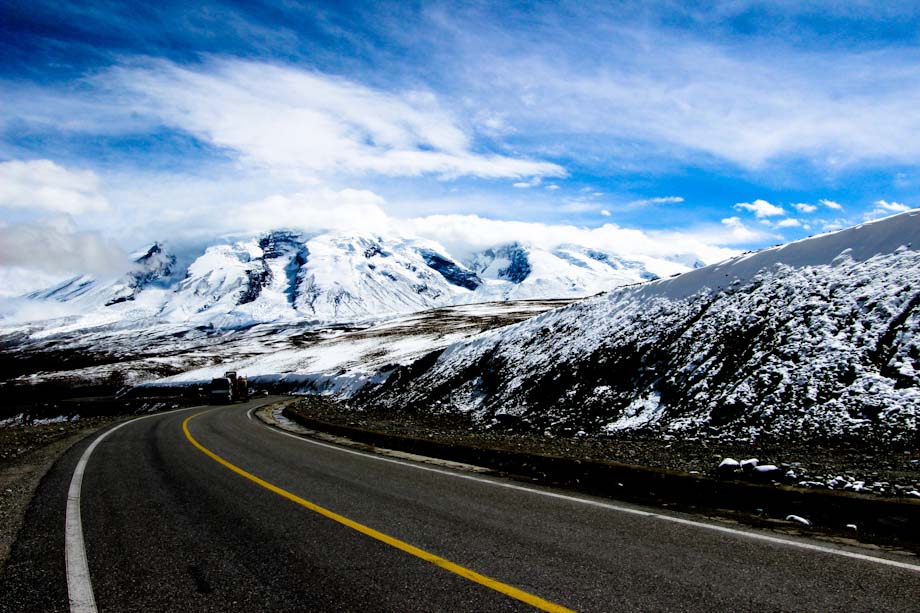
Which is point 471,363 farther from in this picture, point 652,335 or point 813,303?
point 813,303

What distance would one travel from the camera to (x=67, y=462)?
13.8 m

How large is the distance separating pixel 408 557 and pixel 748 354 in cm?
1347

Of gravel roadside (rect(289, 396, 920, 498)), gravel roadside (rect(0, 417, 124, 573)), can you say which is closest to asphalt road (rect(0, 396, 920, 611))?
gravel roadside (rect(0, 417, 124, 573))

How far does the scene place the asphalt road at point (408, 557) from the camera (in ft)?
15.1

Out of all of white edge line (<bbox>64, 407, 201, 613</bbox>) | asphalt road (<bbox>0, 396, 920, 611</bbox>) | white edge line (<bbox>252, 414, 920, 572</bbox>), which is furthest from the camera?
white edge line (<bbox>252, 414, 920, 572</bbox>)

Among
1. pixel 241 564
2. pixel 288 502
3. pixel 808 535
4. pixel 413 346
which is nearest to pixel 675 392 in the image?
pixel 808 535

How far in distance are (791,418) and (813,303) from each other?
533cm

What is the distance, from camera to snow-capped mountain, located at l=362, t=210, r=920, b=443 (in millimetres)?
12234

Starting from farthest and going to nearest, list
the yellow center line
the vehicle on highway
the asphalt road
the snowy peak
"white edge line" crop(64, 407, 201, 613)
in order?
the vehicle on highway
the snowy peak
"white edge line" crop(64, 407, 201, 613)
the asphalt road
the yellow center line

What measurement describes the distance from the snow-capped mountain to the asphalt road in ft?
25.0

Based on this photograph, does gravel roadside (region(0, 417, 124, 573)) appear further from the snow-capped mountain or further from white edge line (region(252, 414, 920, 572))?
the snow-capped mountain

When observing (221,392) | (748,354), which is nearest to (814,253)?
(748,354)

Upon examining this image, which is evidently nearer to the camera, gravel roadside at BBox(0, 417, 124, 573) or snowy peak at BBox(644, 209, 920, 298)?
gravel roadside at BBox(0, 417, 124, 573)

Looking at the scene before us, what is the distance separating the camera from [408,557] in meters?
5.73
